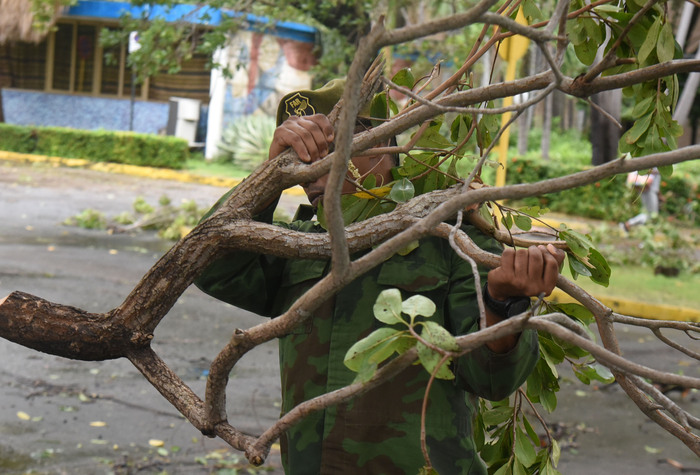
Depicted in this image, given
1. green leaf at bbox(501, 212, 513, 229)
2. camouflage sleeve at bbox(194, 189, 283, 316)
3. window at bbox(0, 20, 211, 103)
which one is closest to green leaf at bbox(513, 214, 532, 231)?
green leaf at bbox(501, 212, 513, 229)

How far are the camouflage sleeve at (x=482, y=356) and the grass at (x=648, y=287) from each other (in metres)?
6.33

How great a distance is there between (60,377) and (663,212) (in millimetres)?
12692

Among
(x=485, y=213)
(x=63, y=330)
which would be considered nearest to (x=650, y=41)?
(x=485, y=213)

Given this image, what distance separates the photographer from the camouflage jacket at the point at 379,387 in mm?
1987

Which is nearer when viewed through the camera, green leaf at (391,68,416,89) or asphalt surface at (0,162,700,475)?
green leaf at (391,68,416,89)

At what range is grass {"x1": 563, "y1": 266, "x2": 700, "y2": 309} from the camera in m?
8.72

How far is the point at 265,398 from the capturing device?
5.40 meters

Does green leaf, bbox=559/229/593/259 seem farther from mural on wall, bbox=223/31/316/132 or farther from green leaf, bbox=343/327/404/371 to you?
mural on wall, bbox=223/31/316/132

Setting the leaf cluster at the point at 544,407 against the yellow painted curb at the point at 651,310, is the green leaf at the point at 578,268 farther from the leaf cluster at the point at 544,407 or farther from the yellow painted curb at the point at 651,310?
the yellow painted curb at the point at 651,310

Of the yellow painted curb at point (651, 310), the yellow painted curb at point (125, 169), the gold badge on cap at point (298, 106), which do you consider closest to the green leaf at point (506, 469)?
the gold badge on cap at point (298, 106)

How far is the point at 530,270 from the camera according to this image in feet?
5.21

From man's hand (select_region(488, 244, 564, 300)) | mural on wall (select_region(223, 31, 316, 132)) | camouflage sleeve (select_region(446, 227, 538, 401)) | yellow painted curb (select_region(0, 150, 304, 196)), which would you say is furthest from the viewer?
mural on wall (select_region(223, 31, 316, 132))

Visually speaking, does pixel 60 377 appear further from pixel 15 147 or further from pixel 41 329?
pixel 15 147

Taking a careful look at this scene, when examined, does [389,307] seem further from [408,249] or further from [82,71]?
[82,71]
